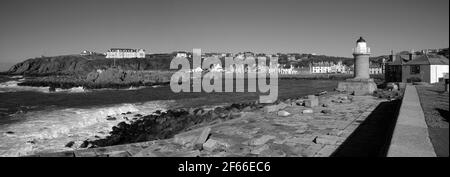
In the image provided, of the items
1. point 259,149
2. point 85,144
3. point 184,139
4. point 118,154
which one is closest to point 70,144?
point 85,144

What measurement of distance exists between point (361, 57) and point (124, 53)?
12829cm

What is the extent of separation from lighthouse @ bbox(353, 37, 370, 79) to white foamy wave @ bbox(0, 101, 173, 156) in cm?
1402

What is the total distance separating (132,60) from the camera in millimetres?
122188

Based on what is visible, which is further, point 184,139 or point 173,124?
point 173,124

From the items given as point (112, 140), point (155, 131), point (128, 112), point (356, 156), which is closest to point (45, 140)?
point (112, 140)

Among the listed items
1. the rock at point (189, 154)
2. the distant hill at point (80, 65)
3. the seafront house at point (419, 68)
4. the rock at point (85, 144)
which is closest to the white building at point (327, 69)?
the distant hill at point (80, 65)

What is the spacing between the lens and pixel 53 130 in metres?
14.2

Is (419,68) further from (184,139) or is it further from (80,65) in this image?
(80,65)

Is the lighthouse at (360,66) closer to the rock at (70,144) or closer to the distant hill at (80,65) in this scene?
the rock at (70,144)

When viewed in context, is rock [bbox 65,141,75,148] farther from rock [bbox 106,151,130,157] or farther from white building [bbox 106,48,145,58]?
white building [bbox 106,48,145,58]

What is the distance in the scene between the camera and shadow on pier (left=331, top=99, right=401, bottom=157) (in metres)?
6.10

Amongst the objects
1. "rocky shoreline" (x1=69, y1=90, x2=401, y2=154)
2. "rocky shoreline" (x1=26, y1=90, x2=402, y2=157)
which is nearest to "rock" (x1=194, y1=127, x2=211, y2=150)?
"rocky shoreline" (x1=26, y1=90, x2=402, y2=157)
